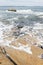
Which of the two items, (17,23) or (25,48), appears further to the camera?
(17,23)

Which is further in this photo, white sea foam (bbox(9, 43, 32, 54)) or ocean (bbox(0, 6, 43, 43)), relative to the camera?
ocean (bbox(0, 6, 43, 43))

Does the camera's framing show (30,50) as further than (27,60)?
Yes

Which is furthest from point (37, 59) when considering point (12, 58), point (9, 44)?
point (9, 44)

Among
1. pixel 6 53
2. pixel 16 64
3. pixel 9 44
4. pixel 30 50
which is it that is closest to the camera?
pixel 16 64

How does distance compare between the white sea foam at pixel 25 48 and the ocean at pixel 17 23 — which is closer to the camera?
the white sea foam at pixel 25 48

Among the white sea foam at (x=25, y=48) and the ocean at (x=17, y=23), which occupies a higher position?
the white sea foam at (x=25, y=48)

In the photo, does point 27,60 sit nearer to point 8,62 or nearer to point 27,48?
point 8,62

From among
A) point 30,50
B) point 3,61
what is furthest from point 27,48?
point 3,61

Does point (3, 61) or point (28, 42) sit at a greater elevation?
point (3, 61)

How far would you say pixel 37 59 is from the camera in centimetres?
761

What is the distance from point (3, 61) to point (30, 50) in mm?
2101

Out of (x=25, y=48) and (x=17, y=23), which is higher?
(x=25, y=48)

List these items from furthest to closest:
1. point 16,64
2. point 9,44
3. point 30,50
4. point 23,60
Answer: point 9,44
point 30,50
point 23,60
point 16,64

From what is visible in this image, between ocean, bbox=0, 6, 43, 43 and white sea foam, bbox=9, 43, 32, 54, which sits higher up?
white sea foam, bbox=9, 43, 32, 54
